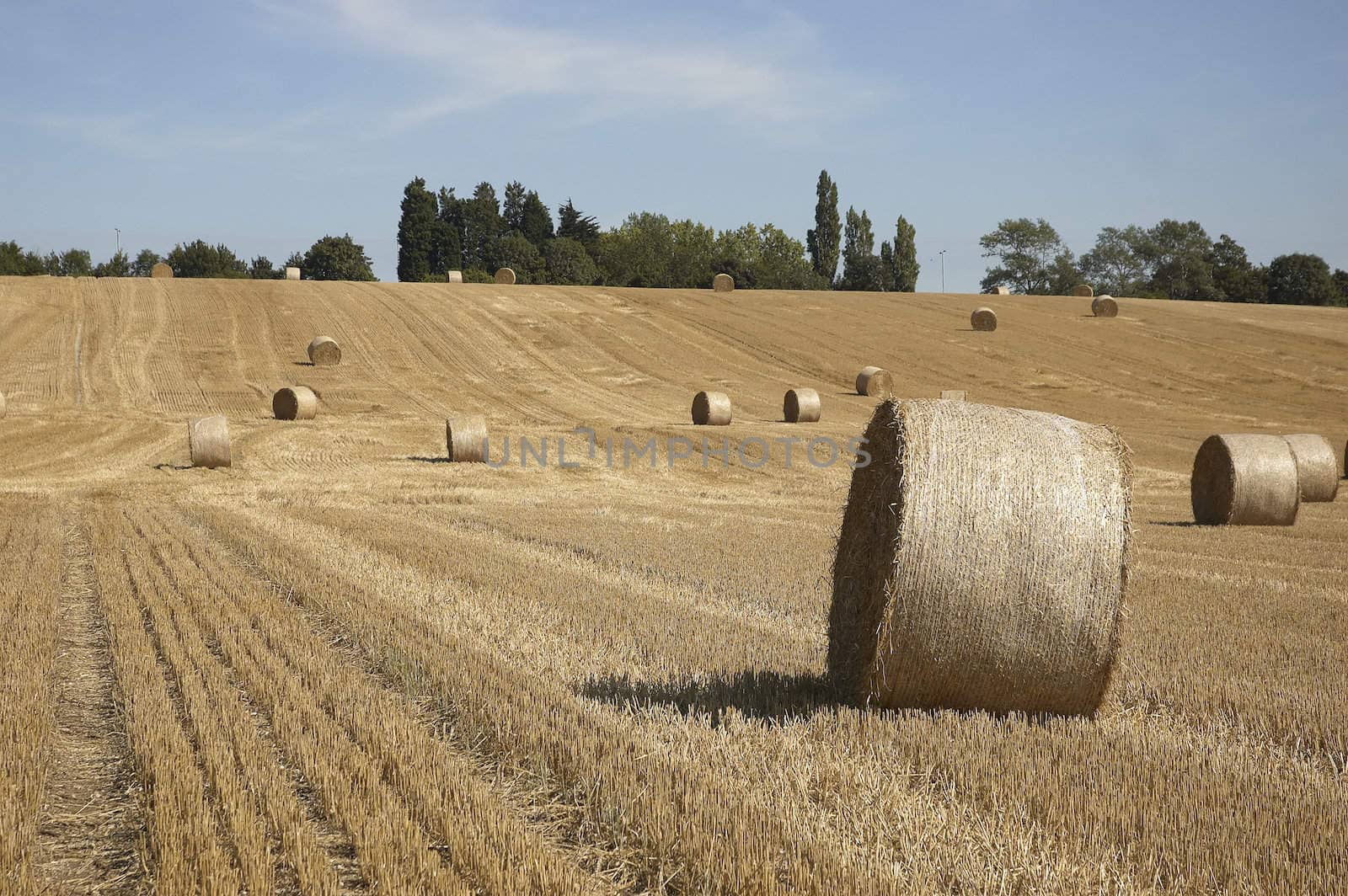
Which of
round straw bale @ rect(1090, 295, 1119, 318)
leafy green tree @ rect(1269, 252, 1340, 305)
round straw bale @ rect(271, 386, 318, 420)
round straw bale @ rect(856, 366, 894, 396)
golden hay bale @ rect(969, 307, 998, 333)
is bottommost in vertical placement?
round straw bale @ rect(271, 386, 318, 420)

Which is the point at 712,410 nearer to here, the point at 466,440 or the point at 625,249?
the point at 466,440

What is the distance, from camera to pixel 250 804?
4480 millimetres

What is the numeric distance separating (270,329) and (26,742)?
33864 mm

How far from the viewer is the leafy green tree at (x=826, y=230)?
99688mm

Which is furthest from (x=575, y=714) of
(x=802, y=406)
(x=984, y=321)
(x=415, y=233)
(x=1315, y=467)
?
(x=415, y=233)

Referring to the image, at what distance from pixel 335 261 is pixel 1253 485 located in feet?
258

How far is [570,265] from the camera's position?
85.4 meters

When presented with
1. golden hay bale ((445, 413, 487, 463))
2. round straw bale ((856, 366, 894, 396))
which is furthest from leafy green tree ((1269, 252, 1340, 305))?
golden hay bale ((445, 413, 487, 463))

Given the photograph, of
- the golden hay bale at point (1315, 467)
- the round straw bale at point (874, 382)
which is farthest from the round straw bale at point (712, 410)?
the golden hay bale at point (1315, 467)

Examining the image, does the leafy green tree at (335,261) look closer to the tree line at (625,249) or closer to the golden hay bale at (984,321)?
the tree line at (625,249)

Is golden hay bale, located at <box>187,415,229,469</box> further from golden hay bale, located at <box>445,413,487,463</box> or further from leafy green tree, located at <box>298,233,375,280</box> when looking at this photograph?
leafy green tree, located at <box>298,233,375,280</box>

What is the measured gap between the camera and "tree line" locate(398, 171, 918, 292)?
8588 centimetres

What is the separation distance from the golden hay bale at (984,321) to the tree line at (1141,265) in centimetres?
4687

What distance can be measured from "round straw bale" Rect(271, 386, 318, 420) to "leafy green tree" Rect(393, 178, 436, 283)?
70292mm
